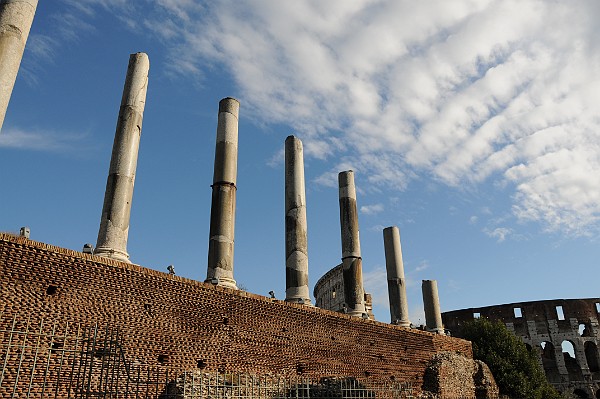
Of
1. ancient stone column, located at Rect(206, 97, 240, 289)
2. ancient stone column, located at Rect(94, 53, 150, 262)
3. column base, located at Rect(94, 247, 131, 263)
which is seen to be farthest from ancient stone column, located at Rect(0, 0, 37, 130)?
ancient stone column, located at Rect(206, 97, 240, 289)

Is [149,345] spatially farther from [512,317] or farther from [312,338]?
[512,317]

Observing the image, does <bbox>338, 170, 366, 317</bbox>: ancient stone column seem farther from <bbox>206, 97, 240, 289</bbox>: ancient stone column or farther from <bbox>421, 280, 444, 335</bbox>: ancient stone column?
→ <bbox>421, 280, 444, 335</bbox>: ancient stone column

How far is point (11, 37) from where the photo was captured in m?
9.00

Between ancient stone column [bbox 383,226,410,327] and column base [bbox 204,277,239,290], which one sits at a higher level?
ancient stone column [bbox 383,226,410,327]

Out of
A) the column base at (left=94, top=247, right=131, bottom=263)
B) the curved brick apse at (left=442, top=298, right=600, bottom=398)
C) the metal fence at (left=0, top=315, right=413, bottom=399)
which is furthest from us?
the curved brick apse at (left=442, top=298, right=600, bottom=398)

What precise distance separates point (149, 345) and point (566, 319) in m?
39.8

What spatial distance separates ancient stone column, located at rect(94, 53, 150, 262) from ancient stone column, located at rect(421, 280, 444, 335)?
1510 centimetres

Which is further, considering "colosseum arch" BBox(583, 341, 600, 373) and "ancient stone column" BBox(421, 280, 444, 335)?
"colosseum arch" BBox(583, 341, 600, 373)

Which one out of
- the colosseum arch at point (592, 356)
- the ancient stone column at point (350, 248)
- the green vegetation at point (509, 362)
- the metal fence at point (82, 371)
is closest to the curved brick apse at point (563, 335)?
the colosseum arch at point (592, 356)

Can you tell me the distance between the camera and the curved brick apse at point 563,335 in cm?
3738

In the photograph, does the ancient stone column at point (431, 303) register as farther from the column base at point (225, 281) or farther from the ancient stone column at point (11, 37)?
the ancient stone column at point (11, 37)

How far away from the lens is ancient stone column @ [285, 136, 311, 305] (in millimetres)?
14191

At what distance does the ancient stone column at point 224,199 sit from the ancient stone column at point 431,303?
12.2m

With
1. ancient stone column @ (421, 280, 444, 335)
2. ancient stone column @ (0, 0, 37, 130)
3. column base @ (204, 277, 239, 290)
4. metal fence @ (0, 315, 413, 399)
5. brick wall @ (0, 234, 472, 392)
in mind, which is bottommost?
metal fence @ (0, 315, 413, 399)
